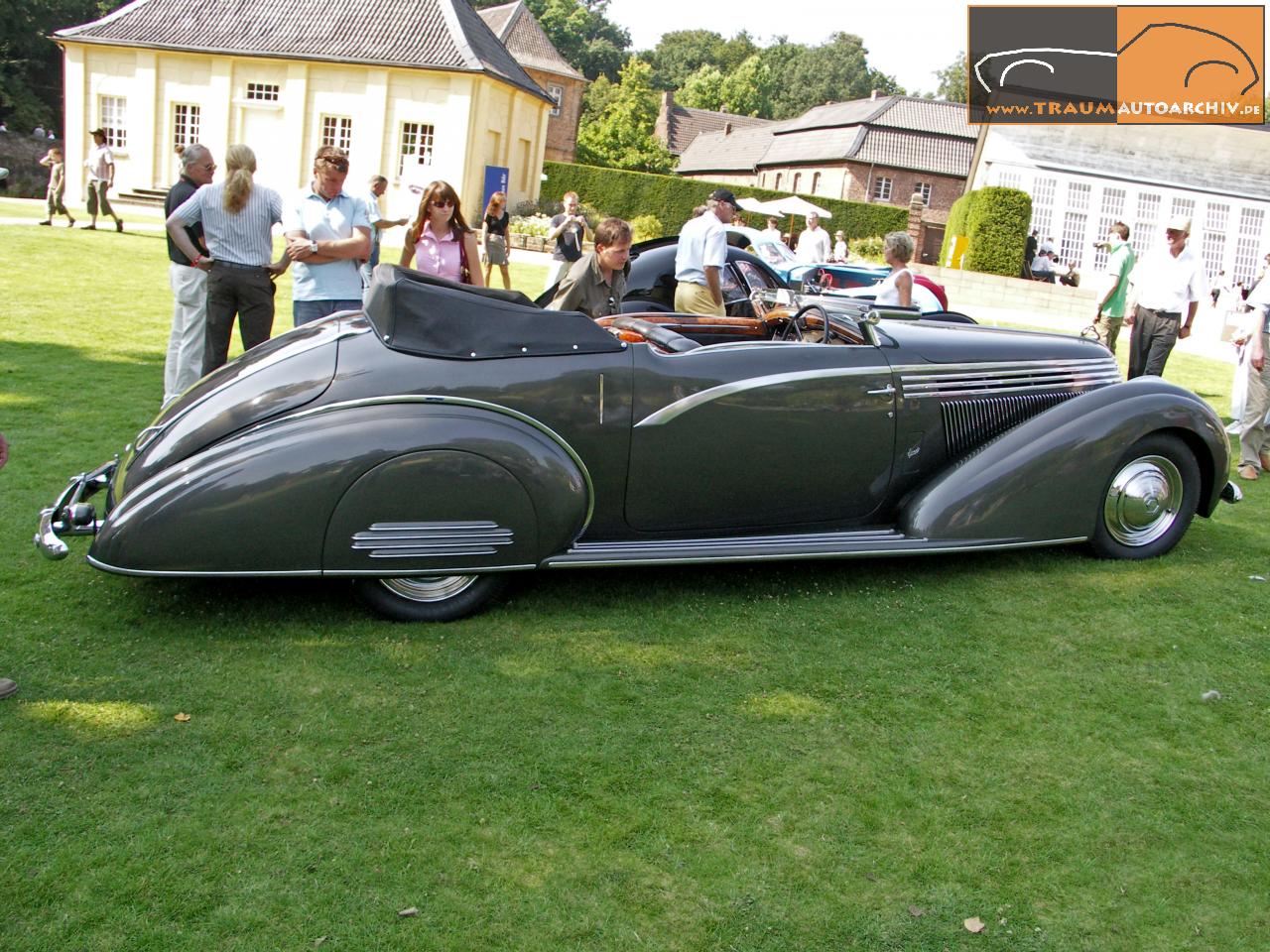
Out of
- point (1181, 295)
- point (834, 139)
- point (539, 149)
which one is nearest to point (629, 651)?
point (1181, 295)

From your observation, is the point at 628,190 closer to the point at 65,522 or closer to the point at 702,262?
the point at 702,262

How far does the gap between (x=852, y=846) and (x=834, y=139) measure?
204 feet

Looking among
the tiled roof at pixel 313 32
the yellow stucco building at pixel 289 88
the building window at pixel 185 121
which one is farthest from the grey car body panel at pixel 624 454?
the building window at pixel 185 121

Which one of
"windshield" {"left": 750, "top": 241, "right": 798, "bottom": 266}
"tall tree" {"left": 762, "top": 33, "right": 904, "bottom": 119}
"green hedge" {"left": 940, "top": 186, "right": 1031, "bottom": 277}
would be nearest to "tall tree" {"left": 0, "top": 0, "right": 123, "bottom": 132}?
"green hedge" {"left": 940, "top": 186, "right": 1031, "bottom": 277}

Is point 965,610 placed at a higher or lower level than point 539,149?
lower

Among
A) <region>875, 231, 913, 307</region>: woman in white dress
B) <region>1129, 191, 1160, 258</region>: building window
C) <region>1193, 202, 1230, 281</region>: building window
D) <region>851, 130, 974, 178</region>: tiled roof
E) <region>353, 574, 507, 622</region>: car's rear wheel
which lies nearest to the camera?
<region>353, 574, 507, 622</region>: car's rear wheel

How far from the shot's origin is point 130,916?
8.41ft

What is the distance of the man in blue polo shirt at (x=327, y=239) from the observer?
636 centimetres

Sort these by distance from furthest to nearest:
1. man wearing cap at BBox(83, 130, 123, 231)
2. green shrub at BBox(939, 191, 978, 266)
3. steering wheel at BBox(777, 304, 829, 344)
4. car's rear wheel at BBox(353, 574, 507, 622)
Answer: green shrub at BBox(939, 191, 978, 266), man wearing cap at BBox(83, 130, 123, 231), steering wheel at BBox(777, 304, 829, 344), car's rear wheel at BBox(353, 574, 507, 622)

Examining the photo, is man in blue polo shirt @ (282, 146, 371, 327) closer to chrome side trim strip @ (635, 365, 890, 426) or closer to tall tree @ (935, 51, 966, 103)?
chrome side trim strip @ (635, 365, 890, 426)

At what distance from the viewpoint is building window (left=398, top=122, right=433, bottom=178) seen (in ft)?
110

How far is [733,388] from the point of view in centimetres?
462

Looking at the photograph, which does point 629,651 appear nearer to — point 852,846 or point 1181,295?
point 852,846

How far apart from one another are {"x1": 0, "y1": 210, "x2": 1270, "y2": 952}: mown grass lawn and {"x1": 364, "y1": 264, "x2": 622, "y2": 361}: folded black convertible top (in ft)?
3.62
